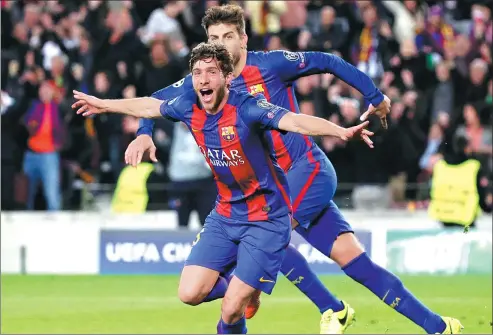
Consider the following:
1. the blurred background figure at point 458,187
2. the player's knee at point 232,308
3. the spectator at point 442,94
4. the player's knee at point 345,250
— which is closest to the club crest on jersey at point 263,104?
the player's knee at point 232,308

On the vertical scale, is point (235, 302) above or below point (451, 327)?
above

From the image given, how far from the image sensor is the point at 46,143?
16.9 metres

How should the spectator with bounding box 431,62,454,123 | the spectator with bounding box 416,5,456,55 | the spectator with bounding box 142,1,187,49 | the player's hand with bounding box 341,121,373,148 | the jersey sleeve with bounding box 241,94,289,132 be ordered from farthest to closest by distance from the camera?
the spectator with bounding box 142,1,187,49 → the spectator with bounding box 416,5,456,55 → the spectator with bounding box 431,62,454,123 → the jersey sleeve with bounding box 241,94,289,132 → the player's hand with bounding box 341,121,373,148

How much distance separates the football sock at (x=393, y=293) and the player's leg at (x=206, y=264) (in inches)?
41.5

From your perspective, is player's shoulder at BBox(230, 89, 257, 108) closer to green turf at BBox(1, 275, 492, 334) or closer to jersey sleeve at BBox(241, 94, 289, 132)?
jersey sleeve at BBox(241, 94, 289, 132)

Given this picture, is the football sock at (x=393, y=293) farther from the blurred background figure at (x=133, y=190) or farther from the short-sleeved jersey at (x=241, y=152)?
the blurred background figure at (x=133, y=190)

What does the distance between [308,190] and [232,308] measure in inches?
45.5

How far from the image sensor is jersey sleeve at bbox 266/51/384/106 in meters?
8.59

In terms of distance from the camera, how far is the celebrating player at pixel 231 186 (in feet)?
25.6

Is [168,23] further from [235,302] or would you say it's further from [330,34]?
[235,302]

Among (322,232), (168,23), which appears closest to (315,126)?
(322,232)

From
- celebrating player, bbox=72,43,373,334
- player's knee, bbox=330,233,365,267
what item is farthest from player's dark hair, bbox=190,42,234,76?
player's knee, bbox=330,233,365,267

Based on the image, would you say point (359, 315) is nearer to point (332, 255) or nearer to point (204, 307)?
point (204, 307)

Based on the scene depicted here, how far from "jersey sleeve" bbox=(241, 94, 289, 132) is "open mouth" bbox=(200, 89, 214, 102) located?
212mm
